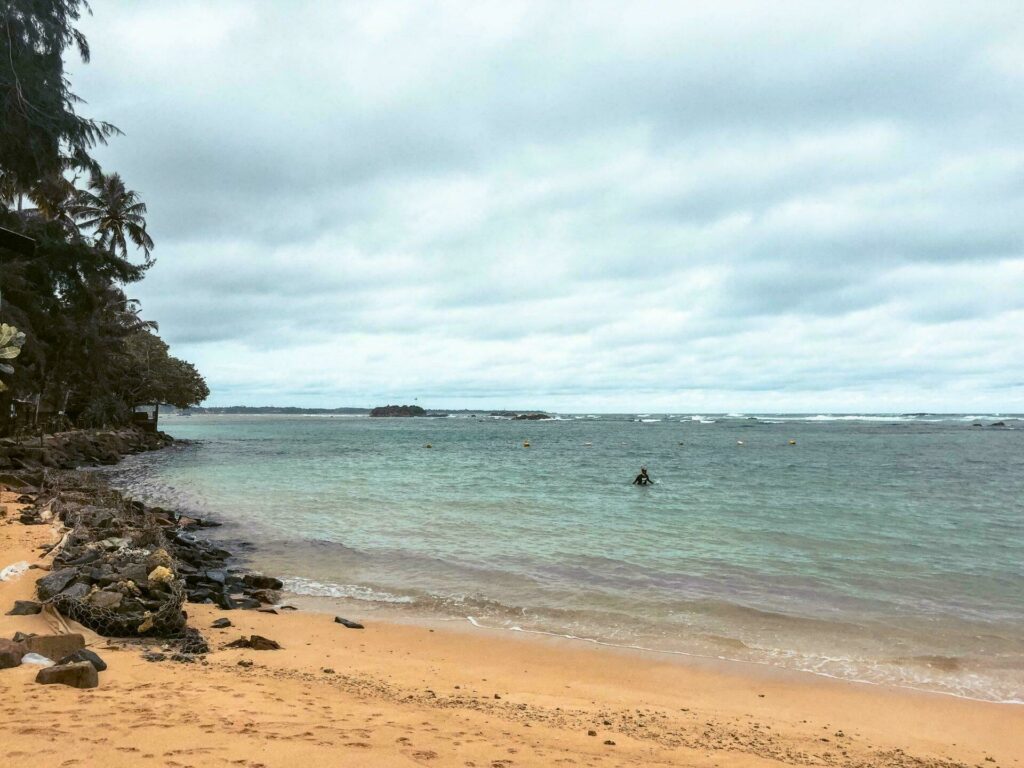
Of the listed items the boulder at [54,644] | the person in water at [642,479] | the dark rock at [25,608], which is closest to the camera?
the boulder at [54,644]

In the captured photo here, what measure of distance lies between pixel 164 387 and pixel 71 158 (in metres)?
44.5

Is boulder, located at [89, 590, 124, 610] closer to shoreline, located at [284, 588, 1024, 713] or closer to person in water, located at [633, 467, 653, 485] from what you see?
shoreline, located at [284, 588, 1024, 713]

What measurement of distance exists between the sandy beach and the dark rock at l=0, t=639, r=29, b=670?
0.15 meters

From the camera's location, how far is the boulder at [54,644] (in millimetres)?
5906

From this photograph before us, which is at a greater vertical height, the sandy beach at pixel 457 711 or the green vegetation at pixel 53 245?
the green vegetation at pixel 53 245

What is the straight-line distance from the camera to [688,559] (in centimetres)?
1412

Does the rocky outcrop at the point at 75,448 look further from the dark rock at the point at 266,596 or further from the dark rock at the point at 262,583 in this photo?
the dark rock at the point at 266,596

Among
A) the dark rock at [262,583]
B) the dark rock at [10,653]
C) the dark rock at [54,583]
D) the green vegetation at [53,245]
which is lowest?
the dark rock at [262,583]

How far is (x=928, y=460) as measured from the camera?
4578 cm

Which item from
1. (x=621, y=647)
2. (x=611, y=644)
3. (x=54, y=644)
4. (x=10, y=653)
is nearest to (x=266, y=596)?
(x=54, y=644)

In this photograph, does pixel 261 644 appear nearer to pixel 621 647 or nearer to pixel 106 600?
pixel 106 600

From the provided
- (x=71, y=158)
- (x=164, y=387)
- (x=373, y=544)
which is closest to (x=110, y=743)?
(x=373, y=544)

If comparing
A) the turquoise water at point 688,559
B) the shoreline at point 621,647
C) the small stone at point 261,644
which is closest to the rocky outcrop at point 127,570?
the small stone at point 261,644

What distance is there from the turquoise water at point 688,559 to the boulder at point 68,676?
548 centimetres
